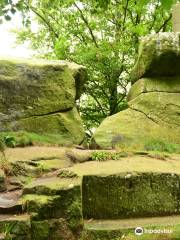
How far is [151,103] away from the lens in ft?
35.5

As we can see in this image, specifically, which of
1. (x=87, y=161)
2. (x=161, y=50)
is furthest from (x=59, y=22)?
(x=87, y=161)

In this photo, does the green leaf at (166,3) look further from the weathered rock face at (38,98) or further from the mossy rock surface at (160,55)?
the mossy rock surface at (160,55)

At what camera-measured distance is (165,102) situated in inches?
428

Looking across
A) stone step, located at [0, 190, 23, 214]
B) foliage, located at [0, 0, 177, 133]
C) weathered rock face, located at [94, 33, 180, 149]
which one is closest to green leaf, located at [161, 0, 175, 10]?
stone step, located at [0, 190, 23, 214]

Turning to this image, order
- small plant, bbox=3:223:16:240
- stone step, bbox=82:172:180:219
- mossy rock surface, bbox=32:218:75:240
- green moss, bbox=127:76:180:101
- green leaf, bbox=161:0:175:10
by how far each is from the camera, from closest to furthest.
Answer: green leaf, bbox=161:0:175:10 → small plant, bbox=3:223:16:240 → mossy rock surface, bbox=32:218:75:240 → stone step, bbox=82:172:180:219 → green moss, bbox=127:76:180:101

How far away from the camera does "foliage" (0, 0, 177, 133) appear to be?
15.7m

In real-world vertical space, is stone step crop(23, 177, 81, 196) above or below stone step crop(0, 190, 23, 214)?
above

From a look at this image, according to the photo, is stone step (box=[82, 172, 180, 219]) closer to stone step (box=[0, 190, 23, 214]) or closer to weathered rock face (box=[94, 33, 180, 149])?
stone step (box=[0, 190, 23, 214])

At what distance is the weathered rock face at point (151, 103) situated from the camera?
10016 millimetres

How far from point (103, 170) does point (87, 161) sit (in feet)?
2.84

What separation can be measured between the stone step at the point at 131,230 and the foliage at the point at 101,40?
9.87 meters

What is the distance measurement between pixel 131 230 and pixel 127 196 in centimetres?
79

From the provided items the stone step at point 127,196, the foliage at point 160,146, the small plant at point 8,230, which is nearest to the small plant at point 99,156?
the stone step at point 127,196

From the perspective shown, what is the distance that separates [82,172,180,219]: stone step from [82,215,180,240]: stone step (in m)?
0.26
